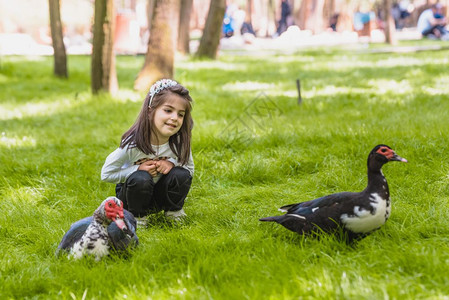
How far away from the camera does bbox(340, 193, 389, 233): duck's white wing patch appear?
288 cm

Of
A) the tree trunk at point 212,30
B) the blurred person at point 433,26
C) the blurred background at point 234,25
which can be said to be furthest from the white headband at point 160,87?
the blurred person at point 433,26

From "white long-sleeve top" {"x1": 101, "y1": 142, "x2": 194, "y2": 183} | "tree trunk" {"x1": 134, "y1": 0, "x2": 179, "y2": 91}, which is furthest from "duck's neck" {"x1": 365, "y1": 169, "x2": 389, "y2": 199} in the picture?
"tree trunk" {"x1": 134, "y1": 0, "x2": 179, "y2": 91}

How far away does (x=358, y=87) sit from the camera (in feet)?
29.9

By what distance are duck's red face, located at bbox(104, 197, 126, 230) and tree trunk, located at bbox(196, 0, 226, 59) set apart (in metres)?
12.5

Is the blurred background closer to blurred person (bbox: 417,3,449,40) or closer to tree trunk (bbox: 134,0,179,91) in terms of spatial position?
blurred person (bbox: 417,3,449,40)

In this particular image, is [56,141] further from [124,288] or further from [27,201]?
Answer: [124,288]

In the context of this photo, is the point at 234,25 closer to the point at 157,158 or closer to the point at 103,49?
the point at 103,49

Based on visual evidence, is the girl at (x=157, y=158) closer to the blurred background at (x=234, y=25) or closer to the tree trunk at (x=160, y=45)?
the tree trunk at (x=160, y=45)

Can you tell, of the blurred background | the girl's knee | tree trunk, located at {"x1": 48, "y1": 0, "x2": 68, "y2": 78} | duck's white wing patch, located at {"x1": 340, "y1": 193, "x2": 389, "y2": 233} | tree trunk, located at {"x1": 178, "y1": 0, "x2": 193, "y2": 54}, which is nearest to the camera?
duck's white wing patch, located at {"x1": 340, "y1": 193, "x2": 389, "y2": 233}

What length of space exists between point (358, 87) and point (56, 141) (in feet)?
17.8

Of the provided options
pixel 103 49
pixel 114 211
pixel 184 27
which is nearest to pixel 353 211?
pixel 114 211

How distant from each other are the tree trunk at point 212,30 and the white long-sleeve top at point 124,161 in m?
11.6

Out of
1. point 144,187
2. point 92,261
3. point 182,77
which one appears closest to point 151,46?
point 182,77

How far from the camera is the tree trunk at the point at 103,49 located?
8508mm
